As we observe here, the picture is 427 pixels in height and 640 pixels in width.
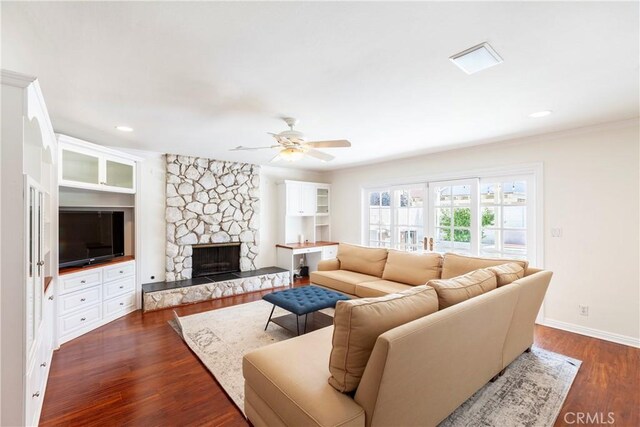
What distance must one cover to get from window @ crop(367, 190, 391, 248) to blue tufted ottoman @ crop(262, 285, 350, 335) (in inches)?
100

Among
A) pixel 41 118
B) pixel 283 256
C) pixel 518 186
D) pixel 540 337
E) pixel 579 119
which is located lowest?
pixel 540 337

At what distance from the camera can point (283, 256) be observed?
19.6ft

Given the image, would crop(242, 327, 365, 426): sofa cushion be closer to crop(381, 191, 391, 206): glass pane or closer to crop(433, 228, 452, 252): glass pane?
crop(433, 228, 452, 252): glass pane

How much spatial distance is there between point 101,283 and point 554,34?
4952 mm

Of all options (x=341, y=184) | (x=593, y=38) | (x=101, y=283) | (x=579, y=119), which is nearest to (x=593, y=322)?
(x=579, y=119)

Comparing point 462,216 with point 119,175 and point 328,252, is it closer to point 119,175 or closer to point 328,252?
point 328,252

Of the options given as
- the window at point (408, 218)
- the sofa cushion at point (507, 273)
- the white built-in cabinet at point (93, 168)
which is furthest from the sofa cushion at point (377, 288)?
the white built-in cabinet at point (93, 168)

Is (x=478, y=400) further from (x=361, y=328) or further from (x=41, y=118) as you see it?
(x=41, y=118)

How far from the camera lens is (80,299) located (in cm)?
331

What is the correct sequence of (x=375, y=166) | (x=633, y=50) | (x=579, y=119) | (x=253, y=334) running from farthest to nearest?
(x=375, y=166), (x=253, y=334), (x=579, y=119), (x=633, y=50)

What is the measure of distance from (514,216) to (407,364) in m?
3.54

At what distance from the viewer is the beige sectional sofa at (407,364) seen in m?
1.32

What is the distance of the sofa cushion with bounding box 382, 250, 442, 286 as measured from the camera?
3686mm

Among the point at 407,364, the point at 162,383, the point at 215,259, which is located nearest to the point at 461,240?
the point at 407,364
